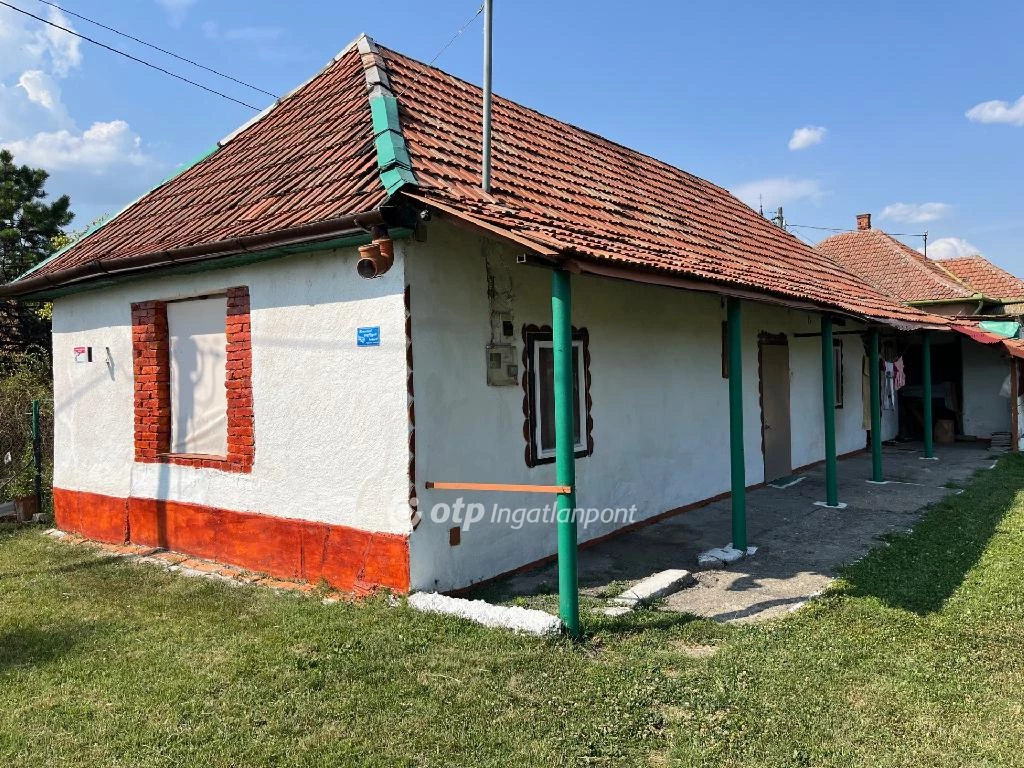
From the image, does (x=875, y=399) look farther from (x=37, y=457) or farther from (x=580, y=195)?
(x=37, y=457)

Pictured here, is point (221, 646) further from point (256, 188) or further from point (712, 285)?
point (712, 285)

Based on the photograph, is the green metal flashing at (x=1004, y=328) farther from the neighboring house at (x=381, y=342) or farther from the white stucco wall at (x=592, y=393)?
the neighboring house at (x=381, y=342)

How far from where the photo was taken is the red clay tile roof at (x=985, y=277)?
22.3 metres

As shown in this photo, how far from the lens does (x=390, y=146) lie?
575 centimetres

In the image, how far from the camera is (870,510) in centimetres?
876

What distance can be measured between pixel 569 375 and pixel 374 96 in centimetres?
357

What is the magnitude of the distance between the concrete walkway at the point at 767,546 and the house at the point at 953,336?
5.66 m

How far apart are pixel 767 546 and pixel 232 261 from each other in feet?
18.7

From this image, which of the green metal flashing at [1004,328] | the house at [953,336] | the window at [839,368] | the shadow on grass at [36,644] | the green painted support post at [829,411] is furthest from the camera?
the house at [953,336]

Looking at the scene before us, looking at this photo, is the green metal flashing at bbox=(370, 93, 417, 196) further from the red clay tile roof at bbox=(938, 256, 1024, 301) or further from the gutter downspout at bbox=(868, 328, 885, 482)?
the red clay tile roof at bbox=(938, 256, 1024, 301)

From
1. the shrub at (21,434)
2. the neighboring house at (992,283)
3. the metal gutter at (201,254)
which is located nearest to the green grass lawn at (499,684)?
the metal gutter at (201,254)

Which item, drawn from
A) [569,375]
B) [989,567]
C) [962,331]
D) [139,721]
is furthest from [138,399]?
[962,331]

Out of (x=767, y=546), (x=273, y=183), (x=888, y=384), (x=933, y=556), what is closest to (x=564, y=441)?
(x=767, y=546)

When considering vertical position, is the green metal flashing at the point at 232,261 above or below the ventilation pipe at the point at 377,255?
above
